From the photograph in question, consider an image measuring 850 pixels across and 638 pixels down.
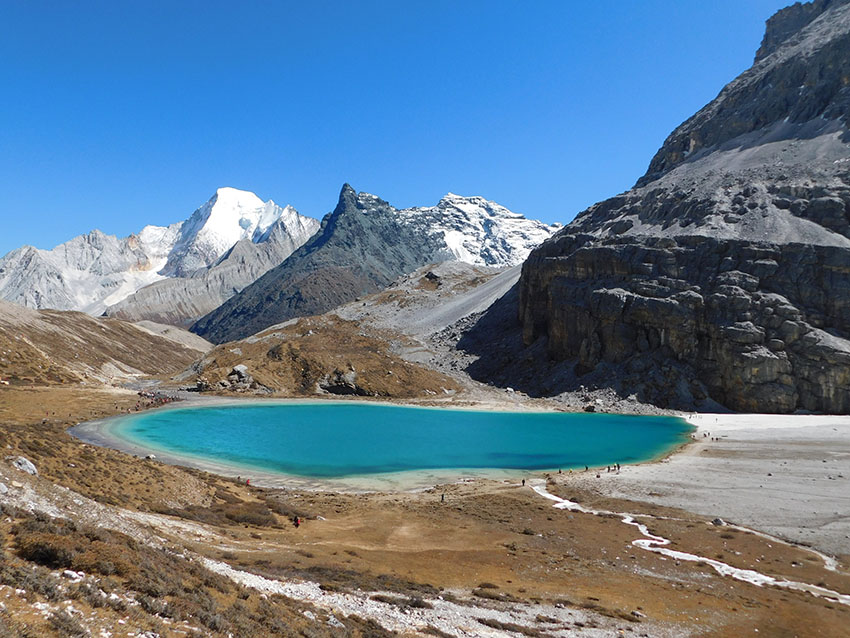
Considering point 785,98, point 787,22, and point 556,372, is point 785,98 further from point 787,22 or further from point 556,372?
point 556,372

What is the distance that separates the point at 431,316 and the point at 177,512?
133542 mm

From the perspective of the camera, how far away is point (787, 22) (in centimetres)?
17488

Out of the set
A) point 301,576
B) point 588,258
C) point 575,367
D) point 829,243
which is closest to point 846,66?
point 829,243

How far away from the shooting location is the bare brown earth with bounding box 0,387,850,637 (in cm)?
1286

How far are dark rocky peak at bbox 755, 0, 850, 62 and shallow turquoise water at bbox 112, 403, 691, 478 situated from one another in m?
166

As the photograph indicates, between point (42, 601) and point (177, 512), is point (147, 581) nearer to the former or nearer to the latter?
point (42, 601)

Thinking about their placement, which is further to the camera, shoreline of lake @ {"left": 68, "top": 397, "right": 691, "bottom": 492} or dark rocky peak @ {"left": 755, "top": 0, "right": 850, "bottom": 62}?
dark rocky peak @ {"left": 755, "top": 0, "right": 850, "bottom": 62}

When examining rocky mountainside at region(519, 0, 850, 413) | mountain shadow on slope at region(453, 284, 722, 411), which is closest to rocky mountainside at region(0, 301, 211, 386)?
mountain shadow on slope at region(453, 284, 722, 411)

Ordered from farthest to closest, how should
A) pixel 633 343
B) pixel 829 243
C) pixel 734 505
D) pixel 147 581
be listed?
pixel 633 343, pixel 829 243, pixel 734 505, pixel 147 581

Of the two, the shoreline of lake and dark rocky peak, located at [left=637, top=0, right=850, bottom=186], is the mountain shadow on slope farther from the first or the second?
dark rocky peak, located at [left=637, top=0, right=850, bottom=186]

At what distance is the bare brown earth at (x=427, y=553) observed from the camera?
1286 centimetres

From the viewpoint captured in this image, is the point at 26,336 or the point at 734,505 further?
the point at 26,336

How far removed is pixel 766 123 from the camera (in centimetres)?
13250

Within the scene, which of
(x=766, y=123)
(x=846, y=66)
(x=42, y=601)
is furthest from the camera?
(x=766, y=123)
